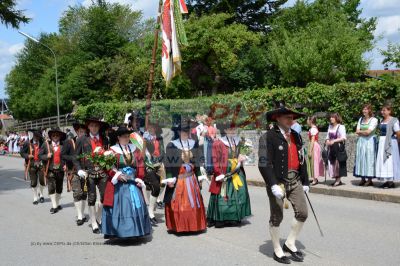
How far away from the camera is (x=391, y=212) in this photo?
9.28m

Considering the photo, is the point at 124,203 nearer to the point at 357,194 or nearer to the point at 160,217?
the point at 160,217

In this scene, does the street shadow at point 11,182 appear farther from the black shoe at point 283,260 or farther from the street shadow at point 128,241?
Answer: the black shoe at point 283,260

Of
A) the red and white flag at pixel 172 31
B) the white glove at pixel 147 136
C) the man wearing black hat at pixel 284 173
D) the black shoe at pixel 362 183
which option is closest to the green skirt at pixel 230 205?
the white glove at pixel 147 136

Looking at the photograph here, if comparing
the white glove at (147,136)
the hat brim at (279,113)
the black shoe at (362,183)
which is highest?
the hat brim at (279,113)

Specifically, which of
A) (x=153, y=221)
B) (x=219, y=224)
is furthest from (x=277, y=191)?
(x=153, y=221)

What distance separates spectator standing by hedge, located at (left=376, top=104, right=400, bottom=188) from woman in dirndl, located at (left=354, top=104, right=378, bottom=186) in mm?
172

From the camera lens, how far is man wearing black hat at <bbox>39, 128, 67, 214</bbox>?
36.6ft

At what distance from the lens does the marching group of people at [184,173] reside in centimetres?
634

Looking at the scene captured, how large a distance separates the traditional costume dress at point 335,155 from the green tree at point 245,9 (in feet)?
89.8

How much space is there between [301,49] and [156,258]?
27.2m

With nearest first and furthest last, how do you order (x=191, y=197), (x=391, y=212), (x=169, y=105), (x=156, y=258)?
1. (x=156, y=258)
2. (x=191, y=197)
3. (x=391, y=212)
4. (x=169, y=105)

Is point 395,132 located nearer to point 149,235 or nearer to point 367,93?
point 367,93

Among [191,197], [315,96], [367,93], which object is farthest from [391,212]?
[315,96]

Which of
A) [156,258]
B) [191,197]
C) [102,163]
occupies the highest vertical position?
[102,163]
